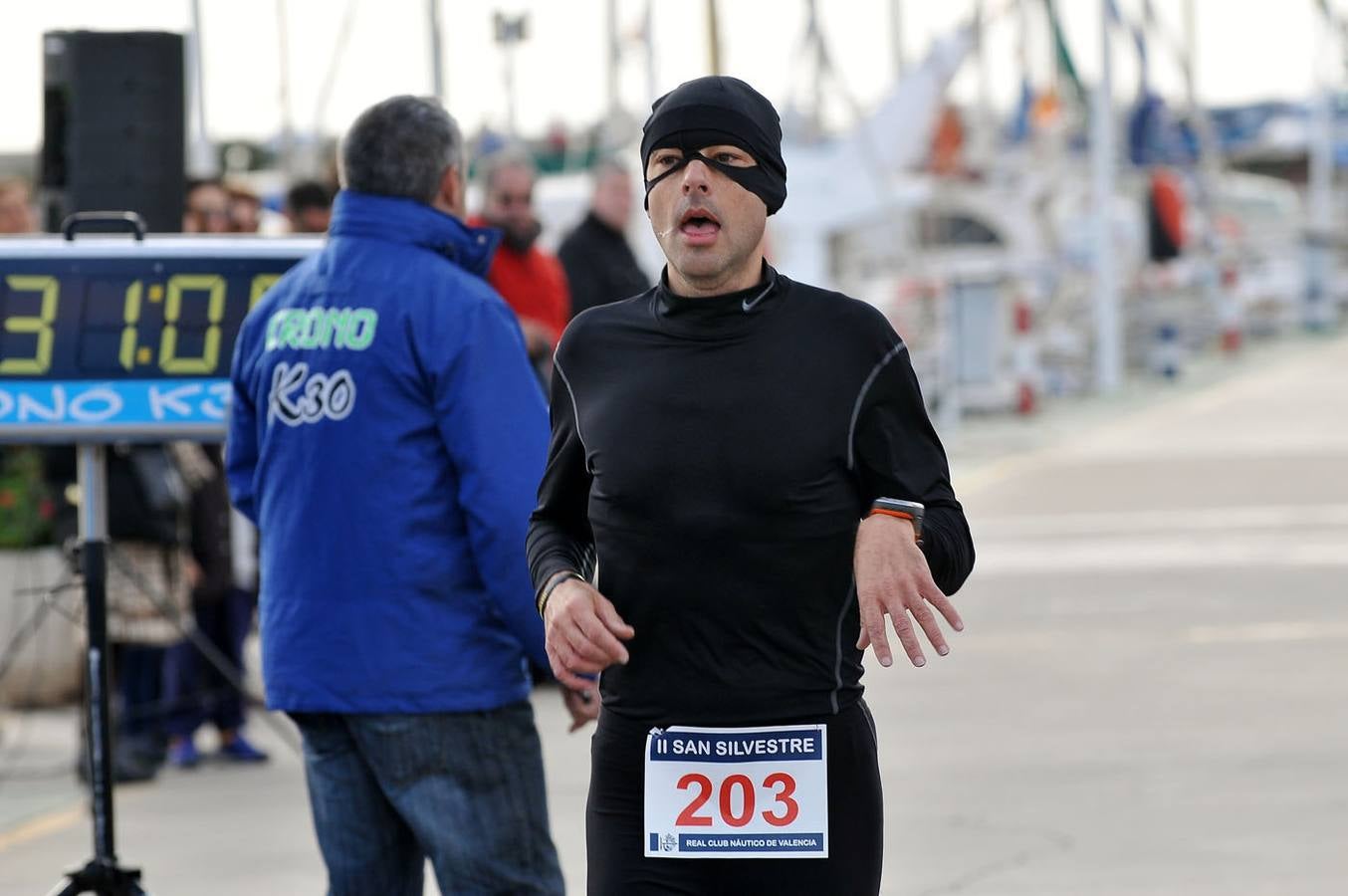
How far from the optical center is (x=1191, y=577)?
45.9 feet

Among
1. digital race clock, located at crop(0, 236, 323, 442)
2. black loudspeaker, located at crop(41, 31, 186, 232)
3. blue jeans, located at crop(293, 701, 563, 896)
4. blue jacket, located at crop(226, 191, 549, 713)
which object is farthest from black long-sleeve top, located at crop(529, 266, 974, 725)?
black loudspeaker, located at crop(41, 31, 186, 232)

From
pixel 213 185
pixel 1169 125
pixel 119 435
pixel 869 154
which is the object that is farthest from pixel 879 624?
pixel 1169 125

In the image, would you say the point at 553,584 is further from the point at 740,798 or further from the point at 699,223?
the point at 699,223

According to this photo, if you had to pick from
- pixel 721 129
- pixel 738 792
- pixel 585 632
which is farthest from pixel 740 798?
pixel 721 129

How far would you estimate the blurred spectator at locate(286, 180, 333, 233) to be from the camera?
10.3 m

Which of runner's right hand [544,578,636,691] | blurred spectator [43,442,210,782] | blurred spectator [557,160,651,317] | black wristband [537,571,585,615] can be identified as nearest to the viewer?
runner's right hand [544,578,636,691]

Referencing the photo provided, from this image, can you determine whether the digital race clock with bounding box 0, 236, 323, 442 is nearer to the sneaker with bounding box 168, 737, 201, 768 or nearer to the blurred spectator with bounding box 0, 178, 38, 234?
the sneaker with bounding box 168, 737, 201, 768

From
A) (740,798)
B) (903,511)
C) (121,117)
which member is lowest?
(740,798)

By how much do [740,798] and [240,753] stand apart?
5.80 m

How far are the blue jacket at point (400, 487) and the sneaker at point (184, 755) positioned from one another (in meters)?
4.58

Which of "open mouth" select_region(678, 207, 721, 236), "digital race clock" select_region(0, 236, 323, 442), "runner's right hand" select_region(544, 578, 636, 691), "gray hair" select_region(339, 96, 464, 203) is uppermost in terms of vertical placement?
"gray hair" select_region(339, 96, 464, 203)

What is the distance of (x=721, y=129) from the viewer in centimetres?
397

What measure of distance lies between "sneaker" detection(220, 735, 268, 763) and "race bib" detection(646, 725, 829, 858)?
5.72m

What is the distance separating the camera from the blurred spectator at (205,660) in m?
9.41
